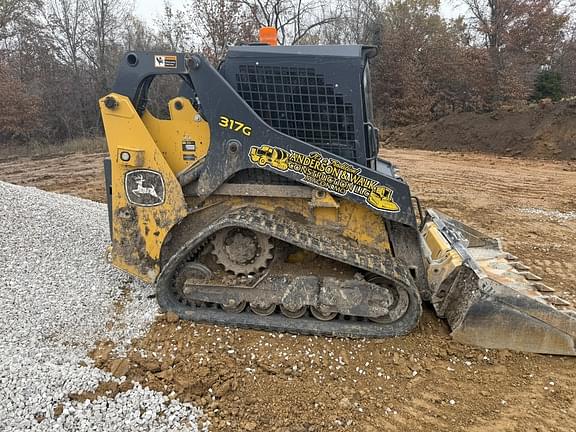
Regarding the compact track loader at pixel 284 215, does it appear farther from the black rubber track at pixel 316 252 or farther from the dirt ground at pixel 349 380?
the dirt ground at pixel 349 380

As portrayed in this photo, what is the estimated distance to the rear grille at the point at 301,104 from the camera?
12.4ft

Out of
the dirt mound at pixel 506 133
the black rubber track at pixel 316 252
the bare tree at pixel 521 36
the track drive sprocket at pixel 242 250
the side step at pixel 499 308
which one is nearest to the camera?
the side step at pixel 499 308

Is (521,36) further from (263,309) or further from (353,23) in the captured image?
(263,309)

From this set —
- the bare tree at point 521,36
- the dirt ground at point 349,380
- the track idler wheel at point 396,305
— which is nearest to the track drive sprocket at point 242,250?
the dirt ground at point 349,380

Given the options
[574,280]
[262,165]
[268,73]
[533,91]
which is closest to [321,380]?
[262,165]

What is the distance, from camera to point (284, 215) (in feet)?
13.1

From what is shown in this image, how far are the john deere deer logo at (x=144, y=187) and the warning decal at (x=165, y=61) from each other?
86 cm

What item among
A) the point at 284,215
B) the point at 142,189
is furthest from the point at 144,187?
the point at 284,215

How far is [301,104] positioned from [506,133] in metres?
14.7

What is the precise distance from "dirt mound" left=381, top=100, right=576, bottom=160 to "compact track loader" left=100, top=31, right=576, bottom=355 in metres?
12.8

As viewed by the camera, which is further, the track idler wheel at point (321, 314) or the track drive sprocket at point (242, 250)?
the track drive sprocket at point (242, 250)

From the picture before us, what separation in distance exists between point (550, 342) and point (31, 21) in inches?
1020

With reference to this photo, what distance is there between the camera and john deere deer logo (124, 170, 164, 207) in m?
3.92

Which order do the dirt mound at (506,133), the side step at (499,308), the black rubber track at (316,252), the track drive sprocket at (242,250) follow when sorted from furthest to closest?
the dirt mound at (506,133)
the track drive sprocket at (242,250)
the black rubber track at (316,252)
the side step at (499,308)
